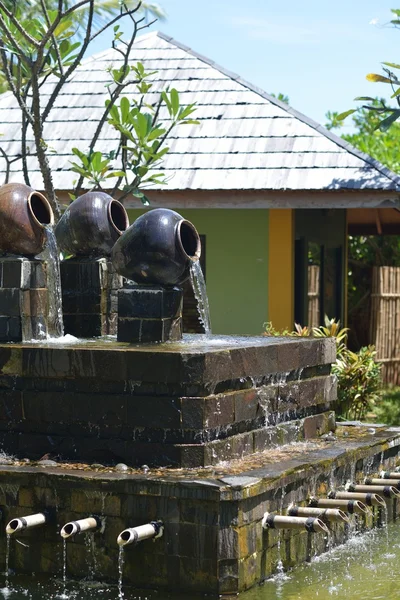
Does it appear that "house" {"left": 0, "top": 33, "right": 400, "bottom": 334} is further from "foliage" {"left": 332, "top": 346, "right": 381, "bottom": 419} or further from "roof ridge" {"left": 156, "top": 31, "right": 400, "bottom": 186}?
"foliage" {"left": 332, "top": 346, "right": 381, "bottom": 419}

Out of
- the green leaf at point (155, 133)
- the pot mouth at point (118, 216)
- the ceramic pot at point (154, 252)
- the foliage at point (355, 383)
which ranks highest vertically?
the green leaf at point (155, 133)

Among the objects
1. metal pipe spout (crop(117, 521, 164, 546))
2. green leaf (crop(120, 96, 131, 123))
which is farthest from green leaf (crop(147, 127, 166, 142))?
metal pipe spout (crop(117, 521, 164, 546))

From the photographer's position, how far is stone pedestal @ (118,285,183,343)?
761 centimetres

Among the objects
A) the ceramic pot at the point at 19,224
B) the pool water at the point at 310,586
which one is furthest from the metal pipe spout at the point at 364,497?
the ceramic pot at the point at 19,224

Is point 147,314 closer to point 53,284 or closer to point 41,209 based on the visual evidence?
point 53,284

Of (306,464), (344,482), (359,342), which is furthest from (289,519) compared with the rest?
(359,342)

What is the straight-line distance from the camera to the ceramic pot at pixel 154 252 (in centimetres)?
762

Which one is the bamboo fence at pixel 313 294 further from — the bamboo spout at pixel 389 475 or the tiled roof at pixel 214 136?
Result: the bamboo spout at pixel 389 475

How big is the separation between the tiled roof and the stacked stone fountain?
12.8 ft

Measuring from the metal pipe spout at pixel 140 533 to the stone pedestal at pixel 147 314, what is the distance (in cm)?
165

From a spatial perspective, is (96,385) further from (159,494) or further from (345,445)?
(345,445)

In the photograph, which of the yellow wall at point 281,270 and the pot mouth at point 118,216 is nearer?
the pot mouth at point 118,216

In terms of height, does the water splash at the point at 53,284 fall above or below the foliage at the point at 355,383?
above

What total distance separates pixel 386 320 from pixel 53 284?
8.16 m
